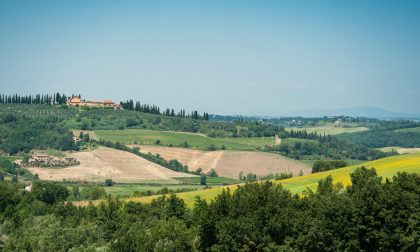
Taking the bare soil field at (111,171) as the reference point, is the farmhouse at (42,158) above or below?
above

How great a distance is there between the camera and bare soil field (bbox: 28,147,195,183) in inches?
6841

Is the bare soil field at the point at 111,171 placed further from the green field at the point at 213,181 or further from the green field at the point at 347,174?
the green field at the point at 347,174

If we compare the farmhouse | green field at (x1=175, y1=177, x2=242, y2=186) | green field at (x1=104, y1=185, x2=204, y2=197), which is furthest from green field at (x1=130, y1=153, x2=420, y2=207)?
the farmhouse

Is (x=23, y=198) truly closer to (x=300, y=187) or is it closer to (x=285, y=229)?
(x=300, y=187)

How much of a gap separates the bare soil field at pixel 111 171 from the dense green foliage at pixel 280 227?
96.6 meters

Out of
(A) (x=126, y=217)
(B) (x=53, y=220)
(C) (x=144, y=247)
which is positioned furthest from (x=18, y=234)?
(C) (x=144, y=247)

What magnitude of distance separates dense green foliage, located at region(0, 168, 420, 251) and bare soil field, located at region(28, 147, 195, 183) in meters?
96.6

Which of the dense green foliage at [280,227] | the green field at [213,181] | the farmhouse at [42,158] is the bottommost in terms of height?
the green field at [213,181]

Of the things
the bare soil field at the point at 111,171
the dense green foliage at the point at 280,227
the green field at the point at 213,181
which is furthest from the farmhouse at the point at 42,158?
the dense green foliage at the point at 280,227

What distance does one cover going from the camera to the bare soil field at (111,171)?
174 m

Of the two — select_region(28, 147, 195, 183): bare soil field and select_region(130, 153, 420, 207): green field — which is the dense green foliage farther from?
select_region(28, 147, 195, 183): bare soil field

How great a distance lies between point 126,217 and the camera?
79.2 meters

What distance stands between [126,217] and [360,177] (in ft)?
98.0

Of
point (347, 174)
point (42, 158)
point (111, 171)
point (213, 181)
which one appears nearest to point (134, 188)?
point (213, 181)
